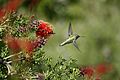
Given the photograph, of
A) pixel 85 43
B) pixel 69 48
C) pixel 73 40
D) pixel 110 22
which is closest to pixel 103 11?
pixel 110 22

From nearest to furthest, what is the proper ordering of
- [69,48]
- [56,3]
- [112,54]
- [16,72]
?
[16,72]
[69,48]
[112,54]
[56,3]

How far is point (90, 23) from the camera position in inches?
195

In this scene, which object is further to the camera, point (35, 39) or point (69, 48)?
point (69, 48)

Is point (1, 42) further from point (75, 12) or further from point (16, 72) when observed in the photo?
point (75, 12)

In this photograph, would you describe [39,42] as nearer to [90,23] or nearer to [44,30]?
[44,30]

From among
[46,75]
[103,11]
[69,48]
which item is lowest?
[46,75]

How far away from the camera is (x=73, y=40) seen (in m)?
0.75

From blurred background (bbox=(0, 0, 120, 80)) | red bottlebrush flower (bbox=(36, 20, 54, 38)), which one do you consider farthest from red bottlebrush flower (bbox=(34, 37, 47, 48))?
blurred background (bbox=(0, 0, 120, 80))

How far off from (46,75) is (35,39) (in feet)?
0.18

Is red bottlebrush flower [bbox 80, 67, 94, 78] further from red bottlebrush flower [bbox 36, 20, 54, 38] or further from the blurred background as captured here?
the blurred background

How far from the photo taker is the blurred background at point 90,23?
461 cm

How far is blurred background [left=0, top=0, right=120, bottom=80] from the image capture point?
461cm

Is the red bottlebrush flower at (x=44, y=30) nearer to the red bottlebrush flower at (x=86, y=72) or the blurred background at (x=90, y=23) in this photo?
the red bottlebrush flower at (x=86, y=72)

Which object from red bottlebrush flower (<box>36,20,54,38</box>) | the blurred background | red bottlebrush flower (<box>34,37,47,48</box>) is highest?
the blurred background
